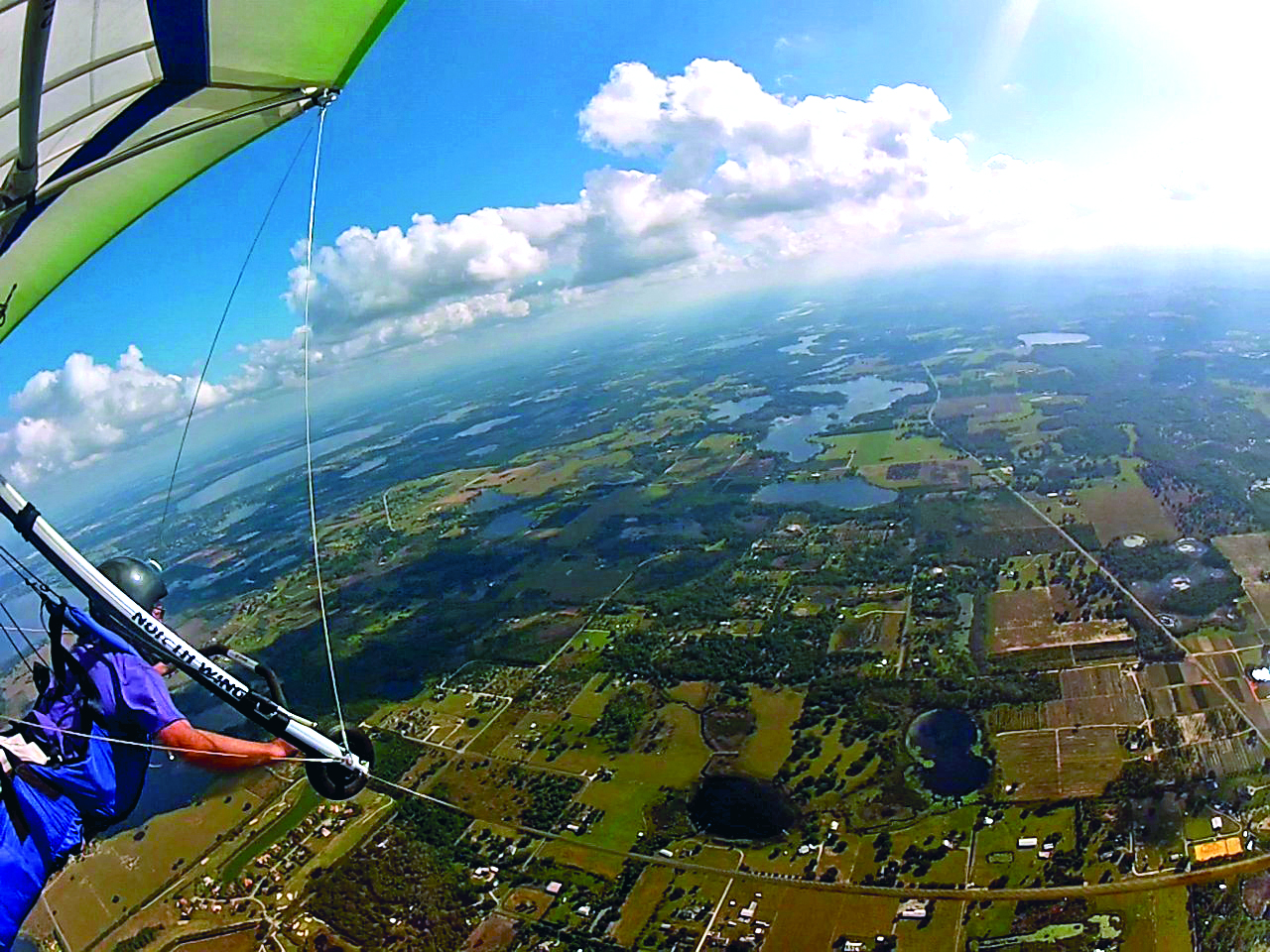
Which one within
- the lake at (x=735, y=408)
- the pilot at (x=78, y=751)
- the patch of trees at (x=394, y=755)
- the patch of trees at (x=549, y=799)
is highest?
the pilot at (x=78, y=751)

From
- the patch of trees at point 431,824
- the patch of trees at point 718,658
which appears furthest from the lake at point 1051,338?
the patch of trees at point 431,824

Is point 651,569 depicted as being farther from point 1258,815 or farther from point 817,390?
point 817,390

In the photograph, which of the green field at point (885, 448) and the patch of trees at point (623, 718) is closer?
the patch of trees at point (623, 718)

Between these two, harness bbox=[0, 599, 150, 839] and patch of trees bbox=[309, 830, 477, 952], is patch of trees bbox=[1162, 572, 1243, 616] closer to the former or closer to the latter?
patch of trees bbox=[309, 830, 477, 952]

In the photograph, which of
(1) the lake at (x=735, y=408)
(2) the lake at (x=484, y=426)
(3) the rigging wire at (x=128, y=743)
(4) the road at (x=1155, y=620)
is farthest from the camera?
(2) the lake at (x=484, y=426)

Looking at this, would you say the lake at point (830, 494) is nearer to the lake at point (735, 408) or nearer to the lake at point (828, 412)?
the lake at point (828, 412)

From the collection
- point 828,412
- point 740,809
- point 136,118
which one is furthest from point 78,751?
point 828,412

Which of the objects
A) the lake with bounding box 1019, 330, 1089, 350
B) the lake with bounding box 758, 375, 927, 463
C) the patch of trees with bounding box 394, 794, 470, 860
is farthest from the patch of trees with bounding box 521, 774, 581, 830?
the lake with bounding box 1019, 330, 1089, 350

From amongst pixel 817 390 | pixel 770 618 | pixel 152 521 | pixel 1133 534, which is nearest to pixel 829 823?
pixel 770 618
